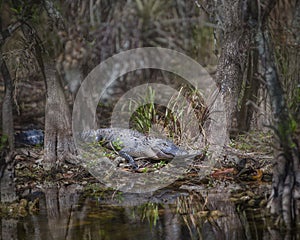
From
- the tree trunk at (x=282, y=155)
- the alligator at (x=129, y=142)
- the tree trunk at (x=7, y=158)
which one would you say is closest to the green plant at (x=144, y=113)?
the alligator at (x=129, y=142)

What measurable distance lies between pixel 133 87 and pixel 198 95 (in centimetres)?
405

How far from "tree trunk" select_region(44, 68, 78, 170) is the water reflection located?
2.83 ft

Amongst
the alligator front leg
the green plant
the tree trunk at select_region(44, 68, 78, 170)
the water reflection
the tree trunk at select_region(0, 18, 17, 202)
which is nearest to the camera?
the water reflection

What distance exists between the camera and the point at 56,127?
251 inches

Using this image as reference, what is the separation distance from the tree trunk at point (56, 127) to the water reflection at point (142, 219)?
2.83ft

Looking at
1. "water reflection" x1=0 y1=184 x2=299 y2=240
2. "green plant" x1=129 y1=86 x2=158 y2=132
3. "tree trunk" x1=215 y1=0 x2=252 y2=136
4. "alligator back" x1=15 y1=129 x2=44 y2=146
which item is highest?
"tree trunk" x1=215 y1=0 x2=252 y2=136

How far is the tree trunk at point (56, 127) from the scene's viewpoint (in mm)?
6285

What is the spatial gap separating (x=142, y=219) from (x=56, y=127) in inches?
83.0

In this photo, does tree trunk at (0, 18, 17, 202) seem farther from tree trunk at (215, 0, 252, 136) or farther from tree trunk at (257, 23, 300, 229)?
tree trunk at (215, 0, 252, 136)

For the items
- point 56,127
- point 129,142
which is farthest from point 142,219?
point 129,142

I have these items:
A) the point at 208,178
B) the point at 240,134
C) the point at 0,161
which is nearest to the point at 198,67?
the point at 240,134

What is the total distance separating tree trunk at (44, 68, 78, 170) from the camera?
Answer: 6.29m

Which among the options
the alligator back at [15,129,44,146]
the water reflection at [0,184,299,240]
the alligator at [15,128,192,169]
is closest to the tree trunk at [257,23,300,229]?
the water reflection at [0,184,299,240]

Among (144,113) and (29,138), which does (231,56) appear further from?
(29,138)
